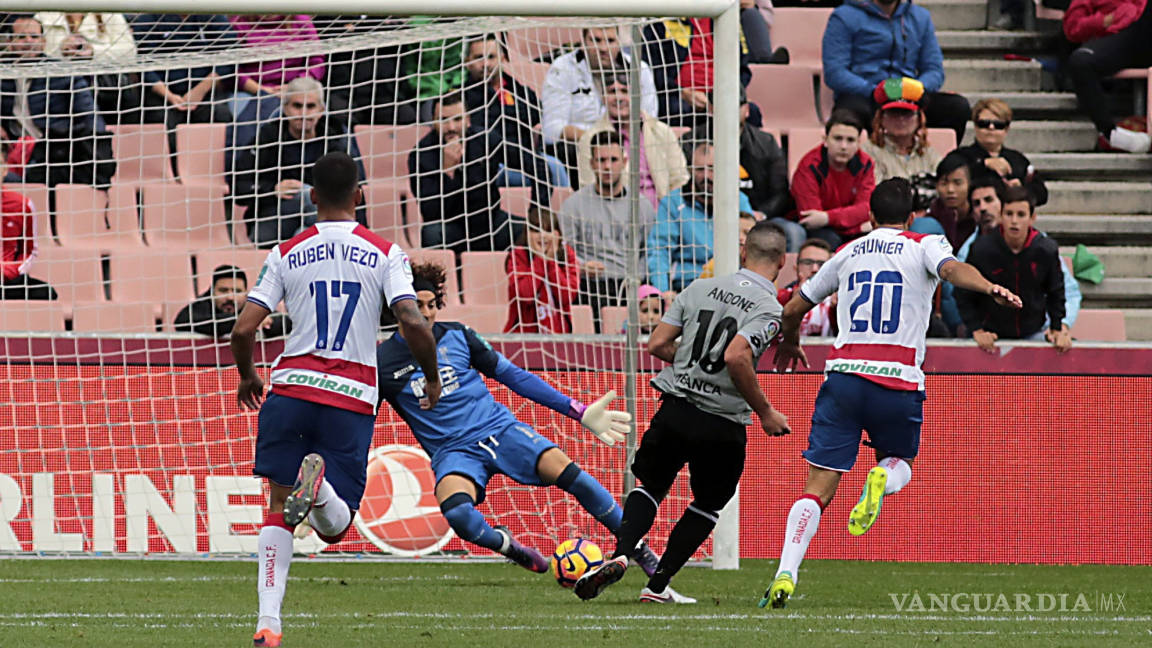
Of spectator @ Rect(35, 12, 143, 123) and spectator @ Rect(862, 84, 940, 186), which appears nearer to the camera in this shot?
spectator @ Rect(35, 12, 143, 123)

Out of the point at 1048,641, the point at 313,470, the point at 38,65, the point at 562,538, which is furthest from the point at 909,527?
the point at 38,65

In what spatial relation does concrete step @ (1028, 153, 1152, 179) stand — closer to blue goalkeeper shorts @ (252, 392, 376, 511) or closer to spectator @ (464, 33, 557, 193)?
spectator @ (464, 33, 557, 193)

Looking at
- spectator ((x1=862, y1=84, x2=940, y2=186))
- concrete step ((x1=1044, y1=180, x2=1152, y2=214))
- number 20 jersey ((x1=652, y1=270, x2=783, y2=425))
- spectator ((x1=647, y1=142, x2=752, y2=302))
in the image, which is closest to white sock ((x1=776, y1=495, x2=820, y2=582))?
number 20 jersey ((x1=652, y1=270, x2=783, y2=425))

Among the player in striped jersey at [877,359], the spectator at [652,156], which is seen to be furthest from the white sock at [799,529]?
the spectator at [652,156]

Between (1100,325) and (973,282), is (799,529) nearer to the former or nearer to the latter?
(973,282)

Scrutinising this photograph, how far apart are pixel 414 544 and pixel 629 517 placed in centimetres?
316

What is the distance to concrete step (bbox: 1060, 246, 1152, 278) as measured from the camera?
1321 cm

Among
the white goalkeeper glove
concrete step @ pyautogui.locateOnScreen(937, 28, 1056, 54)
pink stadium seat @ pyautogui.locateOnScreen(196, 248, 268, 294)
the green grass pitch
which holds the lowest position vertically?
the green grass pitch

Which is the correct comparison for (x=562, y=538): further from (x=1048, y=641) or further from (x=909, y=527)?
(x=1048, y=641)

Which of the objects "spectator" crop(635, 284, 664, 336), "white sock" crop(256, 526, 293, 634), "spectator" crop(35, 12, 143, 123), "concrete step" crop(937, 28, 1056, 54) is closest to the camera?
"white sock" crop(256, 526, 293, 634)

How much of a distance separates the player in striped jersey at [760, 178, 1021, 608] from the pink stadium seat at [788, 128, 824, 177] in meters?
5.43

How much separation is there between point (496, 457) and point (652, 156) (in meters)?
2.69

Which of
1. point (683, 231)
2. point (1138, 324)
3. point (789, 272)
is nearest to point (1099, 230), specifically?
point (1138, 324)

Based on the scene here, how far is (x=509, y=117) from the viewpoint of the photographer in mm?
10773
